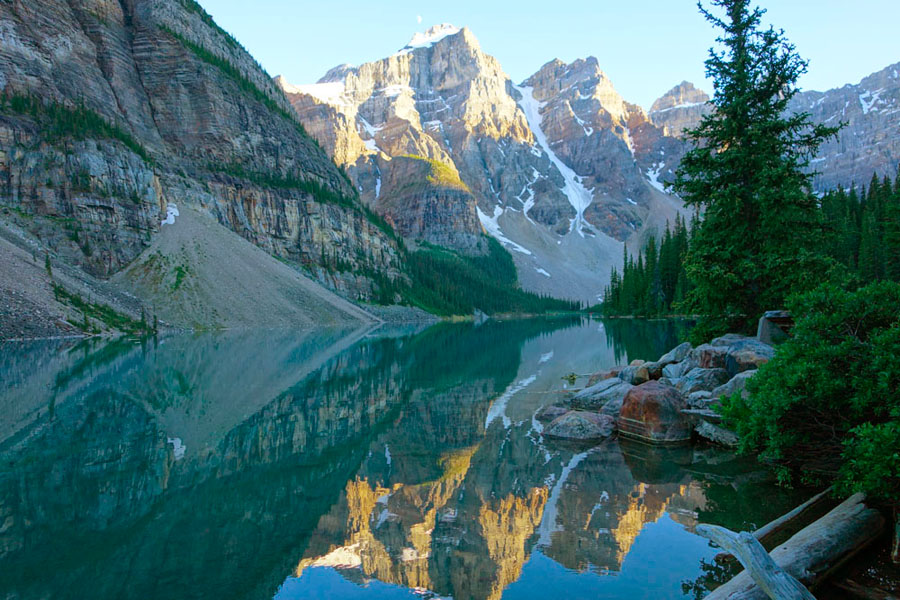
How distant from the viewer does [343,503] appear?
10727mm

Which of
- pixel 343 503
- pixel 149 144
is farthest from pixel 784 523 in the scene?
pixel 149 144

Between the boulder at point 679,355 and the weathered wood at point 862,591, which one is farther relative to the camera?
the boulder at point 679,355

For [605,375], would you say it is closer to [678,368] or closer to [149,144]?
[678,368]

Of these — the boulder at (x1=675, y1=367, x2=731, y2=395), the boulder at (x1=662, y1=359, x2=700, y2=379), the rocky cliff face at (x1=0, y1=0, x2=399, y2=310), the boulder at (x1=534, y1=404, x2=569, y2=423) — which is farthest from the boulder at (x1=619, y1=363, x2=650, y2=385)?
the rocky cliff face at (x1=0, y1=0, x2=399, y2=310)

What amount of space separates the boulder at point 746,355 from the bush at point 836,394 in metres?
6.25

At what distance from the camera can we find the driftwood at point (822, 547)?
6.29m

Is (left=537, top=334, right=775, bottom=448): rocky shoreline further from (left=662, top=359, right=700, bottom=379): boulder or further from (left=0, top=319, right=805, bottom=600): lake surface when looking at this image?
(left=0, top=319, right=805, bottom=600): lake surface

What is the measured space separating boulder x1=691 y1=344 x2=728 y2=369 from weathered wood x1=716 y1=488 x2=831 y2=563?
8839 mm

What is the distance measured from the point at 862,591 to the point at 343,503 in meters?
8.33

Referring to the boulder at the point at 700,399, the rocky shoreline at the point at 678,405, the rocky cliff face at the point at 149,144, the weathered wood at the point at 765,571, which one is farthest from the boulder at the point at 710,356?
the rocky cliff face at the point at 149,144

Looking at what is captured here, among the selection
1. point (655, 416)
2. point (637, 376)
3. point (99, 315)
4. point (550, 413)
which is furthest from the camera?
point (99, 315)

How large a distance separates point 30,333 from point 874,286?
63063 millimetres

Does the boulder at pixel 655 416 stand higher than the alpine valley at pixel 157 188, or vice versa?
the alpine valley at pixel 157 188

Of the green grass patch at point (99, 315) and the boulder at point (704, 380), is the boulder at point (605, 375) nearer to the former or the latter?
the boulder at point (704, 380)
